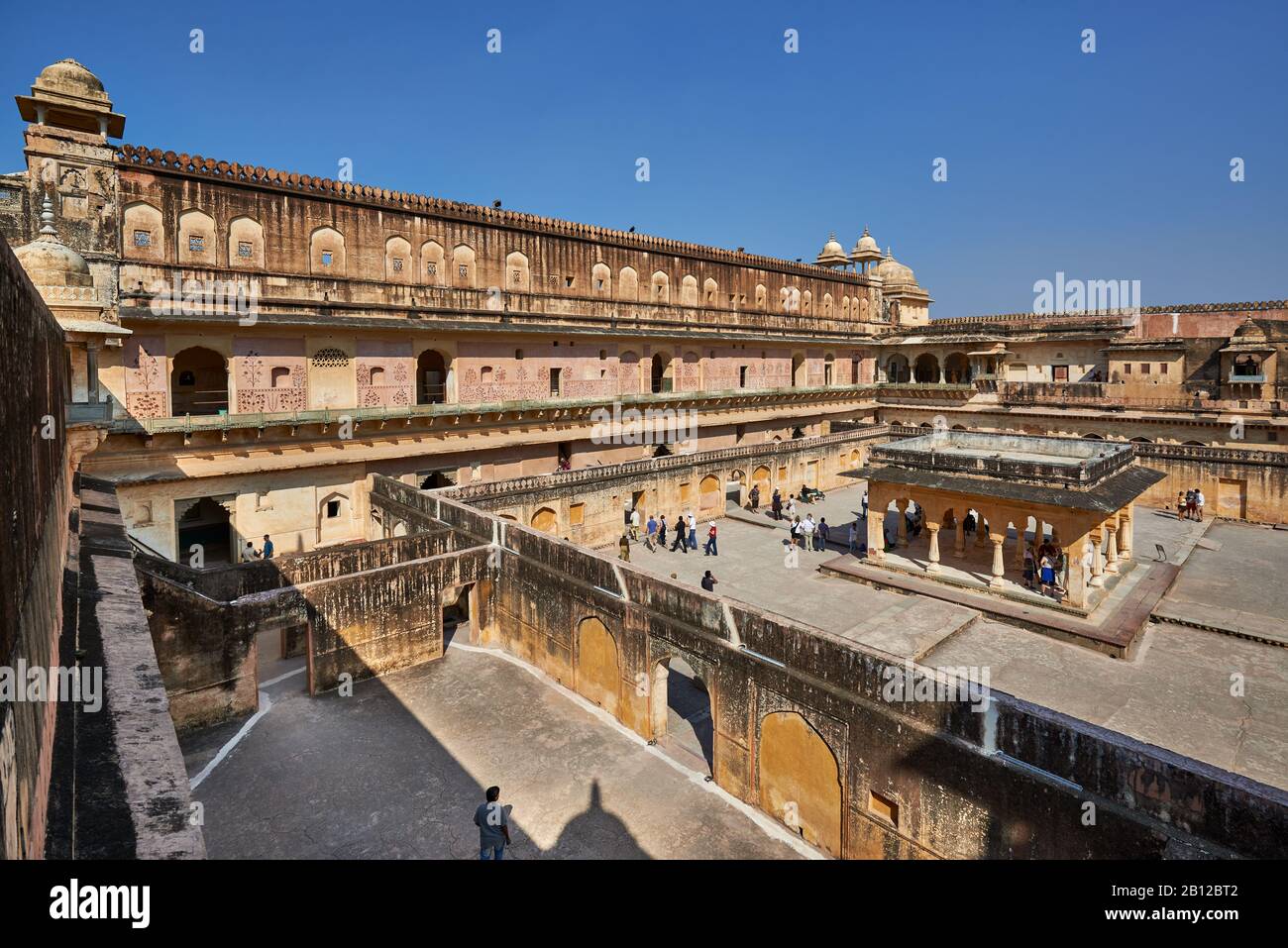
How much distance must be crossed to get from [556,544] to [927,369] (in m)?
40.3

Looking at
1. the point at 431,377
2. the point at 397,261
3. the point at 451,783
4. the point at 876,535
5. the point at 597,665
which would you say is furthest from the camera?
the point at 431,377

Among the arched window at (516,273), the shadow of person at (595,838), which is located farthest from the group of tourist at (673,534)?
the shadow of person at (595,838)

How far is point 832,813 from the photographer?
9.01m

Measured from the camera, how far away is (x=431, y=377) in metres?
24.9

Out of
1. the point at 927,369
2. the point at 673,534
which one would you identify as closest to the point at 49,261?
the point at 673,534

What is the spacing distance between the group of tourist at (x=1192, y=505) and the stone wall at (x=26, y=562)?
99.2ft

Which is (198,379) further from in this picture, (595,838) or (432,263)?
(595,838)

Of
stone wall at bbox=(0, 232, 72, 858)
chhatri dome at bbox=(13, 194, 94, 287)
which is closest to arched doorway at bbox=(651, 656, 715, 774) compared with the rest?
A: stone wall at bbox=(0, 232, 72, 858)

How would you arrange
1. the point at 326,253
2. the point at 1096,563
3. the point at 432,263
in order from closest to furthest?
the point at 1096,563 → the point at 326,253 → the point at 432,263

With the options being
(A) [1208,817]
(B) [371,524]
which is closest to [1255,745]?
(A) [1208,817]

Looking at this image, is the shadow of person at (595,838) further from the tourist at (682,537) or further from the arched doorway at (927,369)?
the arched doorway at (927,369)

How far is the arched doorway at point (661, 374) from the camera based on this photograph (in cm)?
3091
